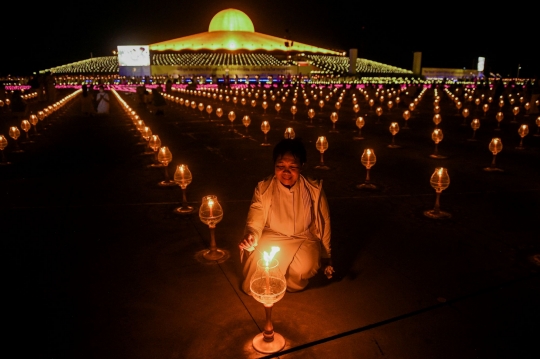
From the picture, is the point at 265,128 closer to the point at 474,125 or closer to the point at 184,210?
the point at 184,210

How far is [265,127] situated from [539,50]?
154 ft

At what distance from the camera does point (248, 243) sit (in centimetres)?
300

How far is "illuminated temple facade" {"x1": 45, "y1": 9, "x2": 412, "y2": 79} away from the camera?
53.0m

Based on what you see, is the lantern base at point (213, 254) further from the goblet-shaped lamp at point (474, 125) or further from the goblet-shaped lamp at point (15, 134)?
the goblet-shaped lamp at point (474, 125)

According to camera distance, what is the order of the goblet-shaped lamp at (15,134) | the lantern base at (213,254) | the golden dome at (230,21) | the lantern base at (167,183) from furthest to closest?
the golden dome at (230,21) < the goblet-shaped lamp at (15,134) < the lantern base at (167,183) < the lantern base at (213,254)

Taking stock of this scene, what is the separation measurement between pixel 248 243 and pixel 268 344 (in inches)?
27.4

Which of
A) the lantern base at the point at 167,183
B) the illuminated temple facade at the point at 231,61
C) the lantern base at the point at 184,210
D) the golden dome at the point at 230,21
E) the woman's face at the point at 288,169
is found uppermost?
the golden dome at the point at 230,21

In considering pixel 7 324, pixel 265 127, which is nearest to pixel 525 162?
pixel 265 127

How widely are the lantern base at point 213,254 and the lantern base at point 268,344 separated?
51.0 inches

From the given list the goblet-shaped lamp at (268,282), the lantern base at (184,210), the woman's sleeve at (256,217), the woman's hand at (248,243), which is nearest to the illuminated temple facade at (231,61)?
the lantern base at (184,210)

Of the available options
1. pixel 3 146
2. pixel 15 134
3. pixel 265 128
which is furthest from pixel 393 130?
pixel 15 134

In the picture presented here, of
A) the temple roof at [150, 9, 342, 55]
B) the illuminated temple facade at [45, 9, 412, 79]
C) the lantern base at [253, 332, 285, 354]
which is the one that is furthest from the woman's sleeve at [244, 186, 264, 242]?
the temple roof at [150, 9, 342, 55]

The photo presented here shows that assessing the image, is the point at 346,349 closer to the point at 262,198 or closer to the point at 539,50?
the point at 262,198

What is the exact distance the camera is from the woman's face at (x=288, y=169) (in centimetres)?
308
